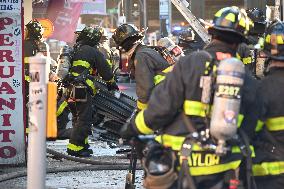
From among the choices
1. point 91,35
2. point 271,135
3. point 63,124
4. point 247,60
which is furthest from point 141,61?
point 63,124

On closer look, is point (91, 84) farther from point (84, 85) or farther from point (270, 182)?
point (270, 182)

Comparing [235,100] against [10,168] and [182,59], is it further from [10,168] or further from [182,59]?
[10,168]

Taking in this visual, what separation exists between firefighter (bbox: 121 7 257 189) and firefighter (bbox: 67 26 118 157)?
5.94 metres

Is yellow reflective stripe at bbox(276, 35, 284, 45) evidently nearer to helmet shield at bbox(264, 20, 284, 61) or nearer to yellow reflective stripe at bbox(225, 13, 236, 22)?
helmet shield at bbox(264, 20, 284, 61)

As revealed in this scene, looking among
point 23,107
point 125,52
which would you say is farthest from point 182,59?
point 23,107

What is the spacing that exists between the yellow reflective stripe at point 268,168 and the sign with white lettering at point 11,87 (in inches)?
199

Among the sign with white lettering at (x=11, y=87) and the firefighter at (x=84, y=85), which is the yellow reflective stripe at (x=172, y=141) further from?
the firefighter at (x=84, y=85)

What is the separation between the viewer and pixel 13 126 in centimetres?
924

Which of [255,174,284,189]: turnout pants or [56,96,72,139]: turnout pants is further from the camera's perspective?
[56,96,72,139]: turnout pants

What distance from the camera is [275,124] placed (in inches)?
188

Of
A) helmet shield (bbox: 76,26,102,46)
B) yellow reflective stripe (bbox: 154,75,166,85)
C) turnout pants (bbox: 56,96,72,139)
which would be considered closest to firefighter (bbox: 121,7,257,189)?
yellow reflective stripe (bbox: 154,75,166,85)

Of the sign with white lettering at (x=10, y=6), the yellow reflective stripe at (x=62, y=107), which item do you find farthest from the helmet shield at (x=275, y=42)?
the yellow reflective stripe at (x=62, y=107)

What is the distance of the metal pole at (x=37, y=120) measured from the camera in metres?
4.69

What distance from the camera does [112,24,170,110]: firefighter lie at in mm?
7289
